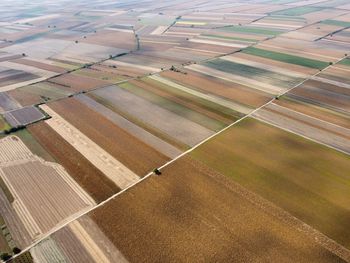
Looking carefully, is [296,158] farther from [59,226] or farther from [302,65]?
[302,65]

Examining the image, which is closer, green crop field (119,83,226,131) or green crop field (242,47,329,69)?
green crop field (119,83,226,131)

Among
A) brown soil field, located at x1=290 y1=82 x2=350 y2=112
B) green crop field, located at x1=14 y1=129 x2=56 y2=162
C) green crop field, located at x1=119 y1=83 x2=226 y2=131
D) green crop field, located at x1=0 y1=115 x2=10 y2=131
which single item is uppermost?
green crop field, located at x1=0 y1=115 x2=10 y2=131

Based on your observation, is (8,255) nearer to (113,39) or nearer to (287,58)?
(287,58)

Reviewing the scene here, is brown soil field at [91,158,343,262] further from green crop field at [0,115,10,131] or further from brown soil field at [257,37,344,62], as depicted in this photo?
brown soil field at [257,37,344,62]

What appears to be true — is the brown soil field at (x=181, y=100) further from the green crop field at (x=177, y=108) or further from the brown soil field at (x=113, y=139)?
the brown soil field at (x=113, y=139)

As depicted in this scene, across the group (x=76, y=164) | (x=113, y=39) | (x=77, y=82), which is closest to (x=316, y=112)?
(x=76, y=164)

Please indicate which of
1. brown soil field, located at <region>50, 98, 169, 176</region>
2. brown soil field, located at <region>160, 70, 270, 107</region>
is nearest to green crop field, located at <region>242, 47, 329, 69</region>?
brown soil field, located at <region>160, 70, 270, 107</region>
